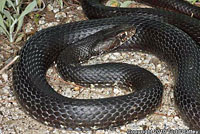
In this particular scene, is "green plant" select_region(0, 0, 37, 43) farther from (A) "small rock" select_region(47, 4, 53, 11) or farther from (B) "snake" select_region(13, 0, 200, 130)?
(A) "small rock" select_region(47, 4, 53, 11)

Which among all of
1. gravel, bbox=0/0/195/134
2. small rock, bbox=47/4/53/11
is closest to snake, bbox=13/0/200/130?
gravel, bbox=0/0/195/134

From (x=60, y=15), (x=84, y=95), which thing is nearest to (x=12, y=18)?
(x=60, y=15)

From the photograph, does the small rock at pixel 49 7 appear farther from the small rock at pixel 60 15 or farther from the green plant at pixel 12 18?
the green plant at pixel 12 18

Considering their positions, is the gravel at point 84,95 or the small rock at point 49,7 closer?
the gravel at point 84,95

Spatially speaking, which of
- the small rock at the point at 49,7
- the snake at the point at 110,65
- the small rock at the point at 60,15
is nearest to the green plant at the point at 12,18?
the snake at the point at 110,65

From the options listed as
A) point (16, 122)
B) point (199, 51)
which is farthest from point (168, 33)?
point (16, 122)

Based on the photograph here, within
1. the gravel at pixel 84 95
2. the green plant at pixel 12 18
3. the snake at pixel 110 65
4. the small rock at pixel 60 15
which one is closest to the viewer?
the snake at pixel 110 65
